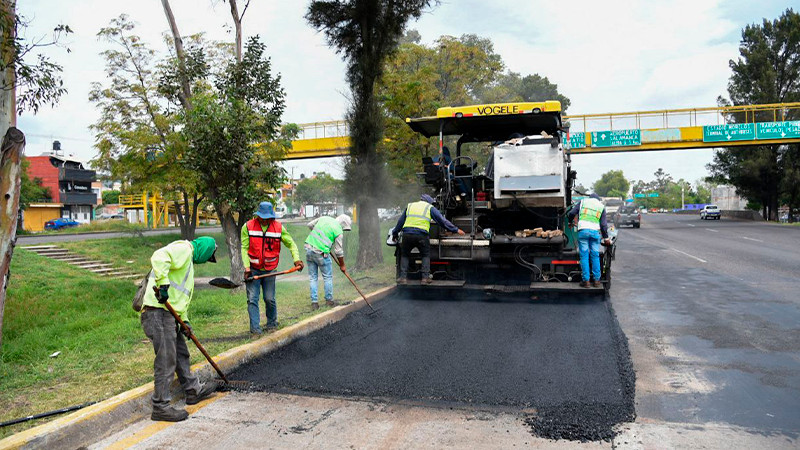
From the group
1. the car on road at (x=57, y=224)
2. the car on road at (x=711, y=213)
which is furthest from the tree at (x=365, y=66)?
the car on road at (x=711, y=213)

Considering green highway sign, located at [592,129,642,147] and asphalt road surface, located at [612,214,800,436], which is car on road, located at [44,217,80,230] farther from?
asphalt road surface, located at [612,214,800,436]

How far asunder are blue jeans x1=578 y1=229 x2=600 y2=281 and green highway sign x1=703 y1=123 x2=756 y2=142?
2473 cm

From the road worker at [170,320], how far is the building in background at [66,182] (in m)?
58.0

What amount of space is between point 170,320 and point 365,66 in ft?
30.0

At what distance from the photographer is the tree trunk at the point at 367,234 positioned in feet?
42.7

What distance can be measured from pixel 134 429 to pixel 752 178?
4488 centimetres

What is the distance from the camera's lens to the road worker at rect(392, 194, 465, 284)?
8.34m

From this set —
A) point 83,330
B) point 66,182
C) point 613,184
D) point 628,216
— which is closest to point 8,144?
→ point 83,330

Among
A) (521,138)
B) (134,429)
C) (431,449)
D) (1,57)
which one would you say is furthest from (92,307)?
(431,449)

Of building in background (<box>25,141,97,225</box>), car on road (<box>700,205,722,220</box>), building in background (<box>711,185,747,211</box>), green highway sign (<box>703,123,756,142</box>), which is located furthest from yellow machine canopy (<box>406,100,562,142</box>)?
building in background (<box>711,185,747,211</box>)

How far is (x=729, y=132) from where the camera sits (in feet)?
95.3

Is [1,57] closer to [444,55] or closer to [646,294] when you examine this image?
[646,294]

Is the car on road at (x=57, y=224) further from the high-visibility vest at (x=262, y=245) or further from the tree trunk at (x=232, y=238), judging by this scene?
the high-visibility vest at (x=262, y=245)

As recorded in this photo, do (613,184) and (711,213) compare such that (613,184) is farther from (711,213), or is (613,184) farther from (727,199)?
(711,213)
